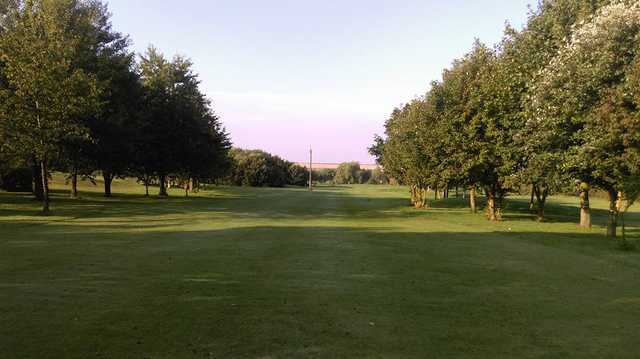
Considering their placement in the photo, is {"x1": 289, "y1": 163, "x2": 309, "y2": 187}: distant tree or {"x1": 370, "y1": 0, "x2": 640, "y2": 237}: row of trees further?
{"x1": 289, "y1": 163, "x2": 309, "y2": 187}: distant tree

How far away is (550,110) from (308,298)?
891 inches

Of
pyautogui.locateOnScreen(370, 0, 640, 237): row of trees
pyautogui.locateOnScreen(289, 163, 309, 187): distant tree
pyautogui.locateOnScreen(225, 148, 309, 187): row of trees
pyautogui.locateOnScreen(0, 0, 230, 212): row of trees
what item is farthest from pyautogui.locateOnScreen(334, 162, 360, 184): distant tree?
pyautogui.locateOnScreen(370, 0, 640, 237): row of trees

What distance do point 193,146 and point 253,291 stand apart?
46882 millimetres

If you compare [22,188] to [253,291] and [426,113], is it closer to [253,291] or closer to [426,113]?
[426,113]

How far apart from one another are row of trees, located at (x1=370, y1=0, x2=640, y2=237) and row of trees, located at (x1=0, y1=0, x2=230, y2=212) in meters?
26.3

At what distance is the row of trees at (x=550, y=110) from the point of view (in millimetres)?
23812

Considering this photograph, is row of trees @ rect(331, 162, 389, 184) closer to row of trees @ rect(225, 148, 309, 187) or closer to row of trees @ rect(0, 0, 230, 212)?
row of trees @ rect(225, 148, 309, 187)

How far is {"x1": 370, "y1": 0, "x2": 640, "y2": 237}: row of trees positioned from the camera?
23812 millimetres

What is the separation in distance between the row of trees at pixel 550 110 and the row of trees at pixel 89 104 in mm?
26345

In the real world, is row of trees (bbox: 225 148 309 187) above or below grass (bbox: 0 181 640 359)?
above

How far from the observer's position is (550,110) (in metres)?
26.7

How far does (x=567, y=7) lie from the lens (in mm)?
29172

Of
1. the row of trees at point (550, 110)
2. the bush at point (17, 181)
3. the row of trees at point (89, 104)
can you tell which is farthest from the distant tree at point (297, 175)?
the row of trees at point (550, 110)

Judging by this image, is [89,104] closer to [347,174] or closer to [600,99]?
[600,99]
